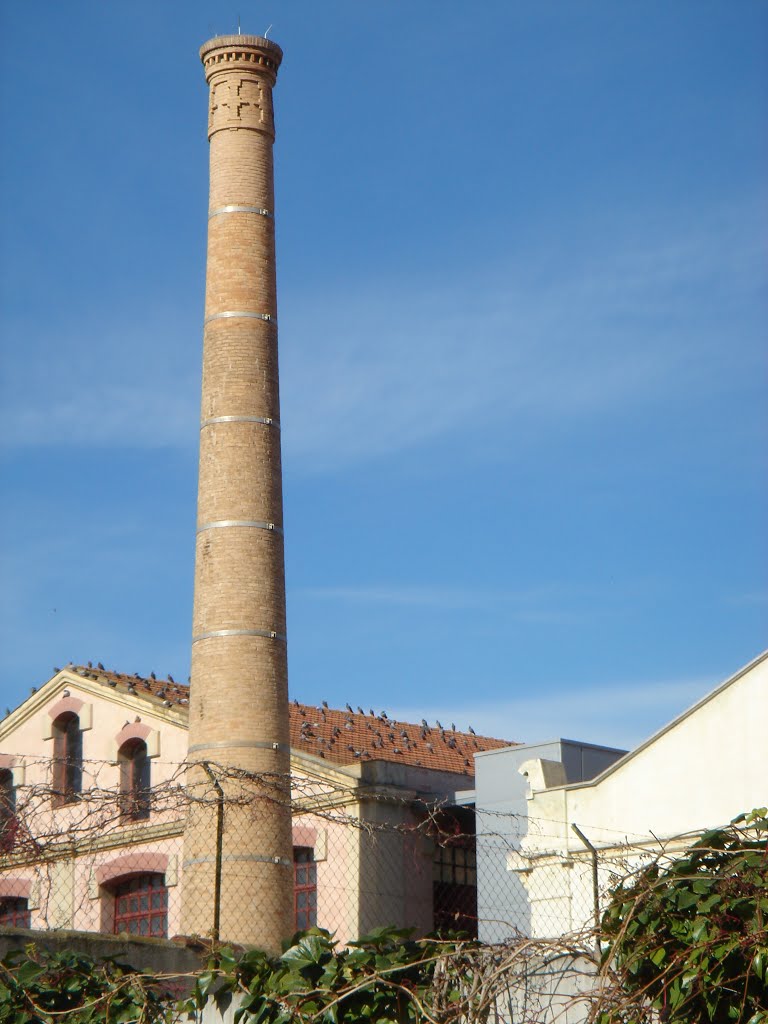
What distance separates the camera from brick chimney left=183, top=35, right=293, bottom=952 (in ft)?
54.7

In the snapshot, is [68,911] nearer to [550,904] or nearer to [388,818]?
[388,818]

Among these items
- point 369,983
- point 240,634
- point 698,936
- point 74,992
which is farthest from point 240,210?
point 698,936

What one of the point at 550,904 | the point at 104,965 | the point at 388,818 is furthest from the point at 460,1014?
the point at 388,818

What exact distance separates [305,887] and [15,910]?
20.4 feet

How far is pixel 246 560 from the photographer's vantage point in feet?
59.2

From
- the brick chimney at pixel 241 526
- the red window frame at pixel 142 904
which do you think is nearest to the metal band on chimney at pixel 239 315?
the brick chimney at pixel 241 526

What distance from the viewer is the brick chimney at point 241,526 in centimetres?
1667

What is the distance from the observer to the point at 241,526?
1816 cm

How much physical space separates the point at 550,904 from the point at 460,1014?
1043 centimetres

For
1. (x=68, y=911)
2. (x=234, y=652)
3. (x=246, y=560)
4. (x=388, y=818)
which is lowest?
(x=68, y=911)

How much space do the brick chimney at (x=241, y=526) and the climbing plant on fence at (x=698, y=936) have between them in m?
10.9

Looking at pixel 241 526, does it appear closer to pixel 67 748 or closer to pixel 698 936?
pixel 67 748

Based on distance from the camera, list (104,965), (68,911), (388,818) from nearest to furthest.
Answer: (104,965) < (388,818) < (68,911)

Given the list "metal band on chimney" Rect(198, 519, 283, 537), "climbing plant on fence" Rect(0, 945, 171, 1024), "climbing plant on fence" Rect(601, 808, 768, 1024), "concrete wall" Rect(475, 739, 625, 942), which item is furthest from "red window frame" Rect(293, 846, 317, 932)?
"climbing plant on fence" Rect(601, 808, 768, 1024)
